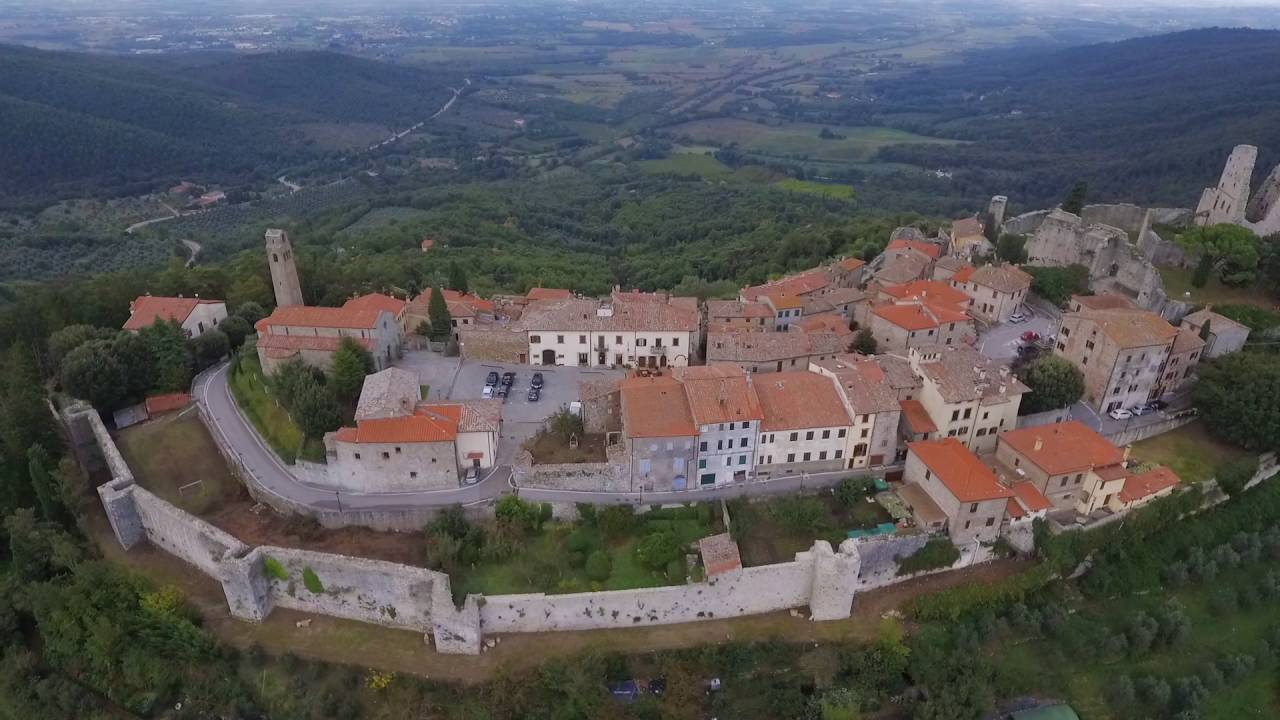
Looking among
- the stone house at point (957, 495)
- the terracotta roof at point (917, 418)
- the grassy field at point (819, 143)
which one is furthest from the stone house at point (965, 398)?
the grassy field at point (819, 143)

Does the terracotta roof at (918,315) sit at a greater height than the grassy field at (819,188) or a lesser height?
greater

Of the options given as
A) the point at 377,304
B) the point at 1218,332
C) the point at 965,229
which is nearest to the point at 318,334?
the point at 377,304

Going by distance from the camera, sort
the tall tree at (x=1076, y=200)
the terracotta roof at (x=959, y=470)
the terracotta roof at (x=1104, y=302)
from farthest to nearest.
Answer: the tall tree at (x=1076, y=200), the terracotta roof at (x=1104, y=302), the terracotta roof at (x=959, y=470)

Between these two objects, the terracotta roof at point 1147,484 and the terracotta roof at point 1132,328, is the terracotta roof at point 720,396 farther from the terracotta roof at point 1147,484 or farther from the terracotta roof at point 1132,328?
the terracotta roof at point 1132,328

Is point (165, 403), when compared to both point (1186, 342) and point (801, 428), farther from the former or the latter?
point (1186, 342)

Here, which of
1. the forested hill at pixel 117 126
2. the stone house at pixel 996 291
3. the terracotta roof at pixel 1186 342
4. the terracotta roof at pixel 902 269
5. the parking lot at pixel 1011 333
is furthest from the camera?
the forested hill at pixel 117 126

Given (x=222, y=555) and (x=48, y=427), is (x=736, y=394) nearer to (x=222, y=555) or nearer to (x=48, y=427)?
(x=222, y=555)

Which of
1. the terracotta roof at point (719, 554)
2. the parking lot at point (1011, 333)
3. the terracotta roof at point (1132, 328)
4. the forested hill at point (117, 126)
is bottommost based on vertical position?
the forested hill at point (117, 126)

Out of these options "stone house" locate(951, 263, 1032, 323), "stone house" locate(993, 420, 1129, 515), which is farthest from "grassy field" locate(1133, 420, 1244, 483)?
"stone house" locate(951, 263, 1032, 323)

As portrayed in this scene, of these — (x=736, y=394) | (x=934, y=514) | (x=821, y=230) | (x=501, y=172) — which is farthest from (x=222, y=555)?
(x=501, y=172)
